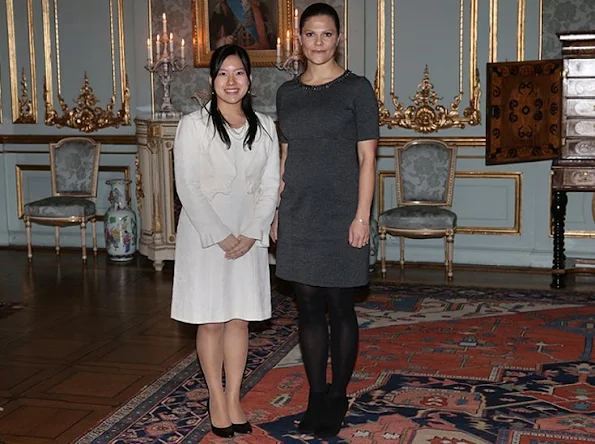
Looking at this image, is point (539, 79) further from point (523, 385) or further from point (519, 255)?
point (523, 385)

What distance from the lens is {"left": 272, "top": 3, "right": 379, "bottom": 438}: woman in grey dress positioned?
2.98m

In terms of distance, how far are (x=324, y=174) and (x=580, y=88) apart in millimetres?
3266

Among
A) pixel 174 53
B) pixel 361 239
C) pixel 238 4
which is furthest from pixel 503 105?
pixel 361 239

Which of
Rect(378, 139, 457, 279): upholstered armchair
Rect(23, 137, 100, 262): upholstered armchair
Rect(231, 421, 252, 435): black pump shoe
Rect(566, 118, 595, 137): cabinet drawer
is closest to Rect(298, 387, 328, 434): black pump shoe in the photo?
Rect(231, 421, 252, 435): black pump shoe

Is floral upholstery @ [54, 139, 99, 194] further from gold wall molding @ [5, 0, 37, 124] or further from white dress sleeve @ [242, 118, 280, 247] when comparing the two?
white dress sleeve @ [242, 118, 280, 247]

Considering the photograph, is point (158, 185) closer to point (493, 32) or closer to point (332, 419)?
point (493, 32)

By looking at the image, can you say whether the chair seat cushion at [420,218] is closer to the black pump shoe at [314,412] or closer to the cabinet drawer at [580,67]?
the cabinet drawer at [580,67]

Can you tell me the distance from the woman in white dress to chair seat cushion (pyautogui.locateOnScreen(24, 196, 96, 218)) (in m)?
4.04

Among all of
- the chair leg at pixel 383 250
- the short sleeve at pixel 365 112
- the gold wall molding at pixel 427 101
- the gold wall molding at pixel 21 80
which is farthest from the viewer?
the gold wall molding at pixel 21 80

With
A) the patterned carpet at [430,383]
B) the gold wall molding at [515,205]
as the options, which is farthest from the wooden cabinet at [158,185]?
the gold wall molding at [515,205]

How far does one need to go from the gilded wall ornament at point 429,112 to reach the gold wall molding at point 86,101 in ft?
6.98

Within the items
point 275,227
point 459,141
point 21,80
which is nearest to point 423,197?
point 459,141

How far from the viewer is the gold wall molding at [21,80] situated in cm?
739

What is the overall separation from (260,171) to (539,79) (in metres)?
3.40
